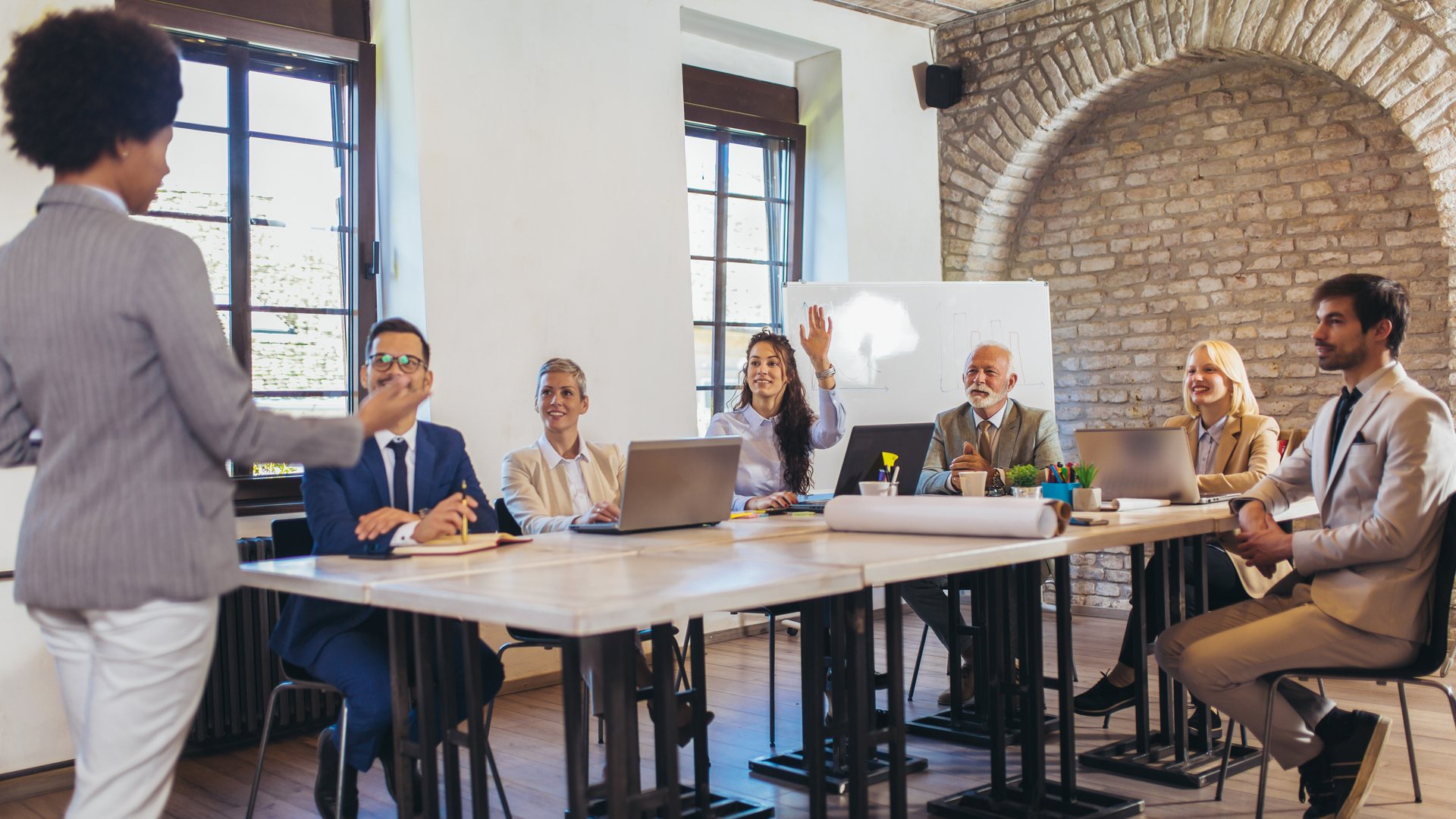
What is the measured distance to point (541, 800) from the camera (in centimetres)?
311

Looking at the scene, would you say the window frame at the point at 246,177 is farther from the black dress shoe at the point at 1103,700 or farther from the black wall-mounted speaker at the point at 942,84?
the black wall-mounted speaker at the point at 942,84

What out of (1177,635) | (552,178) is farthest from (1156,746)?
(552,178)

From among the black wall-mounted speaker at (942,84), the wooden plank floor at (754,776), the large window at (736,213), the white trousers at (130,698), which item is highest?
the black wall-mounted speaker at (942,84)

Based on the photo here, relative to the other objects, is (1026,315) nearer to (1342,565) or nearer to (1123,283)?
(1123,283)

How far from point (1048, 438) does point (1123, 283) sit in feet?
6.98

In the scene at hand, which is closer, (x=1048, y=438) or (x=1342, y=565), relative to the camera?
(x=1342, y=565)

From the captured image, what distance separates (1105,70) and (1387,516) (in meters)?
3.66

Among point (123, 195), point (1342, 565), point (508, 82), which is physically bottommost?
point (1342, 565)

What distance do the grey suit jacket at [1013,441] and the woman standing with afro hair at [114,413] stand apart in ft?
9.14

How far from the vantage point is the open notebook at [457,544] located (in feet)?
7.69

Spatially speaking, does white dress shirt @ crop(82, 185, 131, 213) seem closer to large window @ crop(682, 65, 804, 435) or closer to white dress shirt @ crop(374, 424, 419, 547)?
white dress shirt @ crop(374, 424, 419, 547)

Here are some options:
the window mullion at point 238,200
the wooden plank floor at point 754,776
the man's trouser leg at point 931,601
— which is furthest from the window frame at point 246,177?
the man's trouser leg at point 931,601

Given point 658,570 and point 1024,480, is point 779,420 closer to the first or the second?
point 1024,480

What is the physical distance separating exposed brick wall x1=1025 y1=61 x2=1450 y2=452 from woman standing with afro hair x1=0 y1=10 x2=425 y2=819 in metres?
4.92
